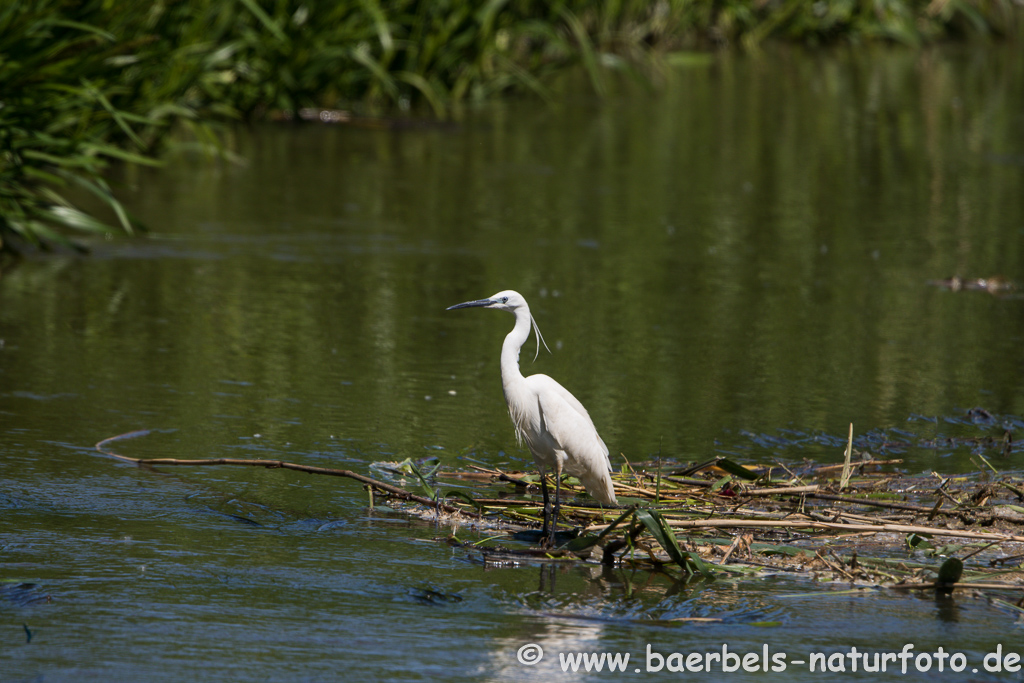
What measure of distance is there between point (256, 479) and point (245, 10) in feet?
24.5

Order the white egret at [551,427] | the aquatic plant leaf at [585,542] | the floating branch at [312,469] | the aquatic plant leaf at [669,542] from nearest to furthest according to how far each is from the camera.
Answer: the aquatic plant leaf at [669,542] < the aquatic plant leaf at [585,542] < the white egret at [551,427] < the floating branch at [312,469]

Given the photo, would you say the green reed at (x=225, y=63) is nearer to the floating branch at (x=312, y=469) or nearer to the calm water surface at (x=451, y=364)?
the calm water surface at (x=451, y=364)

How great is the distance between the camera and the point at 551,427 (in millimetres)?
4211

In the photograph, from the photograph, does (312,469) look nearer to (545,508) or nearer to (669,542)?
(545,508)

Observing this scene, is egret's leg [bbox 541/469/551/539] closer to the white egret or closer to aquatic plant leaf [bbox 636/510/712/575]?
the white egret

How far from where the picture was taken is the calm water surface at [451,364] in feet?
11.3

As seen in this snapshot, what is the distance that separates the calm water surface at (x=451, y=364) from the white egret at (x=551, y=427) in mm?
414

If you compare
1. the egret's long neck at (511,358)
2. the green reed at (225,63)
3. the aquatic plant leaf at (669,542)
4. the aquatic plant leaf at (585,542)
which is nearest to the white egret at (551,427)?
the egret's long neck at (511,358)

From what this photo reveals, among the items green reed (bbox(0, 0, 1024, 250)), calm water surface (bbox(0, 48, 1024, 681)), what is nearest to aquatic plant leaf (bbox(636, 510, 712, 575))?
calm water surface (bbox(0, 48, 1024, 681))

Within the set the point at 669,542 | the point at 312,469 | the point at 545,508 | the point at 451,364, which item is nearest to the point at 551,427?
the point at 545,508

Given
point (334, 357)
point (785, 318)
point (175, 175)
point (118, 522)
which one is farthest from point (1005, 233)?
point (118, 522)

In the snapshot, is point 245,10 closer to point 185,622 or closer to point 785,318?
point 785,318

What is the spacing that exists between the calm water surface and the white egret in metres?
0.41

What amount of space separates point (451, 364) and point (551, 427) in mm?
2123
